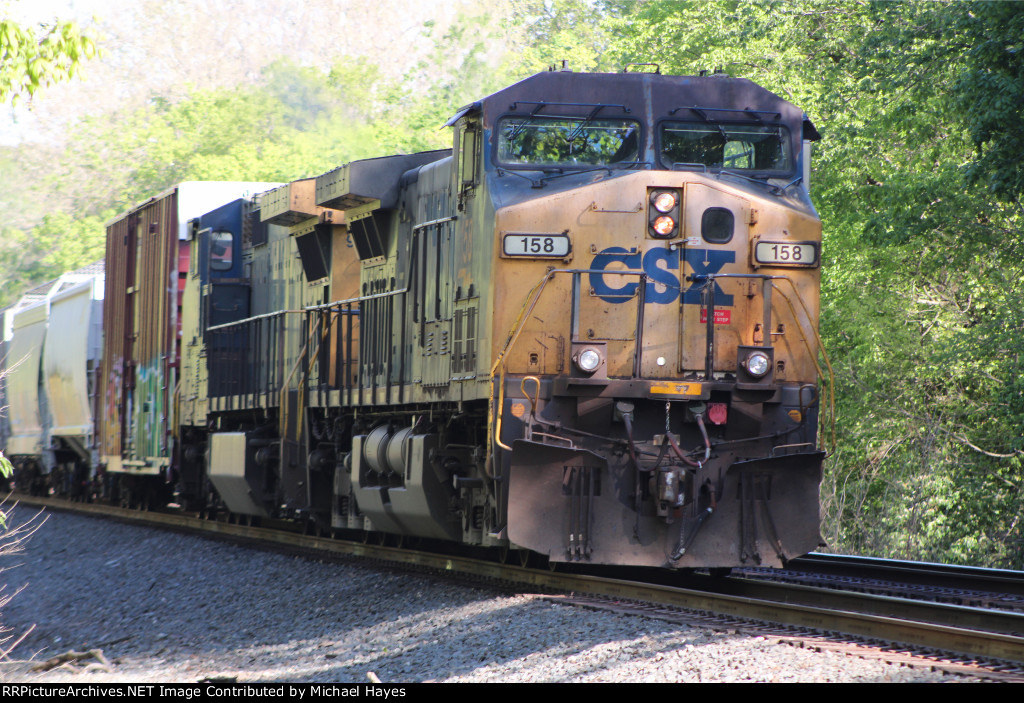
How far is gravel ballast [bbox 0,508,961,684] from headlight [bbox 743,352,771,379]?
209 cm

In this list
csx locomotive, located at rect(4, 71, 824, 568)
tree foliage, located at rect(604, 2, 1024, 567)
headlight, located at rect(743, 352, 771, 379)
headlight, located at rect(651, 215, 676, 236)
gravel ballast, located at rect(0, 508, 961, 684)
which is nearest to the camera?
gravel ballast, located at rect(0, 508, 961, 684)

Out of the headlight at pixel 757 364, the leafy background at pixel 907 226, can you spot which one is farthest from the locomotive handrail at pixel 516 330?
the leafy background at pixel 907 226

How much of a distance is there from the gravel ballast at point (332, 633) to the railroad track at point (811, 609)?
43cm

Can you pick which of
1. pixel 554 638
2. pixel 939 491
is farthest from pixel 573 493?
pixel 939 491

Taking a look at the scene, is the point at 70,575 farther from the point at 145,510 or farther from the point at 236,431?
the point at 145,510

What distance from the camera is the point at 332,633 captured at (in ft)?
28.3

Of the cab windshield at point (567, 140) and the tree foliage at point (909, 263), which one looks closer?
the cab windshield at point (567, 140)

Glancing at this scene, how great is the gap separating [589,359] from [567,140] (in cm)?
175

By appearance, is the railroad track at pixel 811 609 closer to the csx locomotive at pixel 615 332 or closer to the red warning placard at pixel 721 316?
the csx locomotive at pixel 615 332

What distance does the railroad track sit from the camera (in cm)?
634

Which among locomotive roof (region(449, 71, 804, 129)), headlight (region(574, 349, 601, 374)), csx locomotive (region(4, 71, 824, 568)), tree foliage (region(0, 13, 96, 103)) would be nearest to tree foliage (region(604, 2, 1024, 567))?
locomotive roof (region(449, 71, 804, 129))

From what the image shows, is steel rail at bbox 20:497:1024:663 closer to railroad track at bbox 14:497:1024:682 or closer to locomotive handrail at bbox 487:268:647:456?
railroad track at bbox 14:497:1024:682

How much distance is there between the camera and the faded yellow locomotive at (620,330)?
27.6ft

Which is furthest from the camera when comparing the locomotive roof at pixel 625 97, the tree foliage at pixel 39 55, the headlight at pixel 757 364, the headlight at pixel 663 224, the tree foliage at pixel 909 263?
A: the tree foliage at pixel 909 263
